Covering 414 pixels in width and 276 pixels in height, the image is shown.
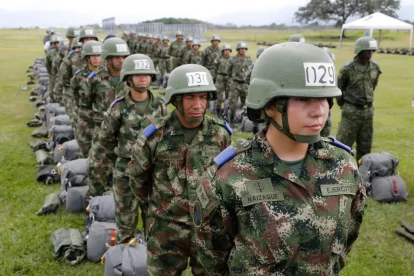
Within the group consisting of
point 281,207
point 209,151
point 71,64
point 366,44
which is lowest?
point 209,151

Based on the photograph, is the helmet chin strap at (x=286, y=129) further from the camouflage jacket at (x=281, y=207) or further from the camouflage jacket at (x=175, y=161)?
the camouflage jacket at (x=175, y=161)

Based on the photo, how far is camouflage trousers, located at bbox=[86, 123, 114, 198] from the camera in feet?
18.2

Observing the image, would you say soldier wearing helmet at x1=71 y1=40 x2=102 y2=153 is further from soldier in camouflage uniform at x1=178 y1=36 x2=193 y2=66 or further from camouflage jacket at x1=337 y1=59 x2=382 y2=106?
soldier in camouflage uniform at x1=178 y1=36 x2=193 y2=66

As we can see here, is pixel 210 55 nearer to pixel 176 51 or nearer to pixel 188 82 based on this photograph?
pixel 176 51

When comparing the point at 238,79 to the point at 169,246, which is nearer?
the point at 169,246

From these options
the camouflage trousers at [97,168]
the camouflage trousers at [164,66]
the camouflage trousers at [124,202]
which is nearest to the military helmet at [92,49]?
the camouflage trousers at [97,168]

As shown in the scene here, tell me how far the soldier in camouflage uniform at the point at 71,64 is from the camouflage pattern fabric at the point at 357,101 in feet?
17.2

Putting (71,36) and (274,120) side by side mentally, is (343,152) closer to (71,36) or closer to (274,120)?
(274,120)

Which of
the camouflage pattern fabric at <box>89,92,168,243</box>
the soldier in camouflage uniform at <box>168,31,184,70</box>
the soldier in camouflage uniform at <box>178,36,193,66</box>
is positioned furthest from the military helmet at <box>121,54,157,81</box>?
the soldier in camouflage uniform at <box>168,31,184,70</box>

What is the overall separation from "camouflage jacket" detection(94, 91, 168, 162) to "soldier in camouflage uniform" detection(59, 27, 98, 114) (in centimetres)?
494

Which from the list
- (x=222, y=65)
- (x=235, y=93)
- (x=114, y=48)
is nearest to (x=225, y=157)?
(x=114, y=48)

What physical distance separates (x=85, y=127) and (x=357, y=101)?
4441mm

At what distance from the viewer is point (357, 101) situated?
702 centimetres

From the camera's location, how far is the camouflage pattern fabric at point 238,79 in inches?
457
